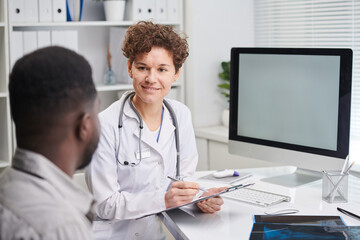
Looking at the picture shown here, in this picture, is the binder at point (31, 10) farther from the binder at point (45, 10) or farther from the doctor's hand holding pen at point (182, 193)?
the doctor's hand holding pen at point (182, 193)

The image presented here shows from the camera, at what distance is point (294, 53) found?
2.09 metres

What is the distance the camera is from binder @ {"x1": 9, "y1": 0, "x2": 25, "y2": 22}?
282 centimetres

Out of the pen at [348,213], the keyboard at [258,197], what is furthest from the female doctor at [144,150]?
the pen at [348,213]

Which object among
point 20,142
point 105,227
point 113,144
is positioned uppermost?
point 20,142

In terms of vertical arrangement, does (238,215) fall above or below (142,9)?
below

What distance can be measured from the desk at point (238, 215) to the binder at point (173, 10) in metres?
1.51

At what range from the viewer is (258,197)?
1.92m

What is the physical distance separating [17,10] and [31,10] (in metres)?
0.08

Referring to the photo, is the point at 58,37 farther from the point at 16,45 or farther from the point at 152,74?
the point at 152,74

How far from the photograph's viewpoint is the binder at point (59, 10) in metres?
2.95

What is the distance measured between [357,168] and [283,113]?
19.7 inches

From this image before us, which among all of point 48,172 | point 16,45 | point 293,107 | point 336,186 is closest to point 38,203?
point 48,172

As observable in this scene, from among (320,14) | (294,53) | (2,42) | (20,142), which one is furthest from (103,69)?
(20,142)

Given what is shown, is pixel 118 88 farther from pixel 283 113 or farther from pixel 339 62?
pixel 339 62
